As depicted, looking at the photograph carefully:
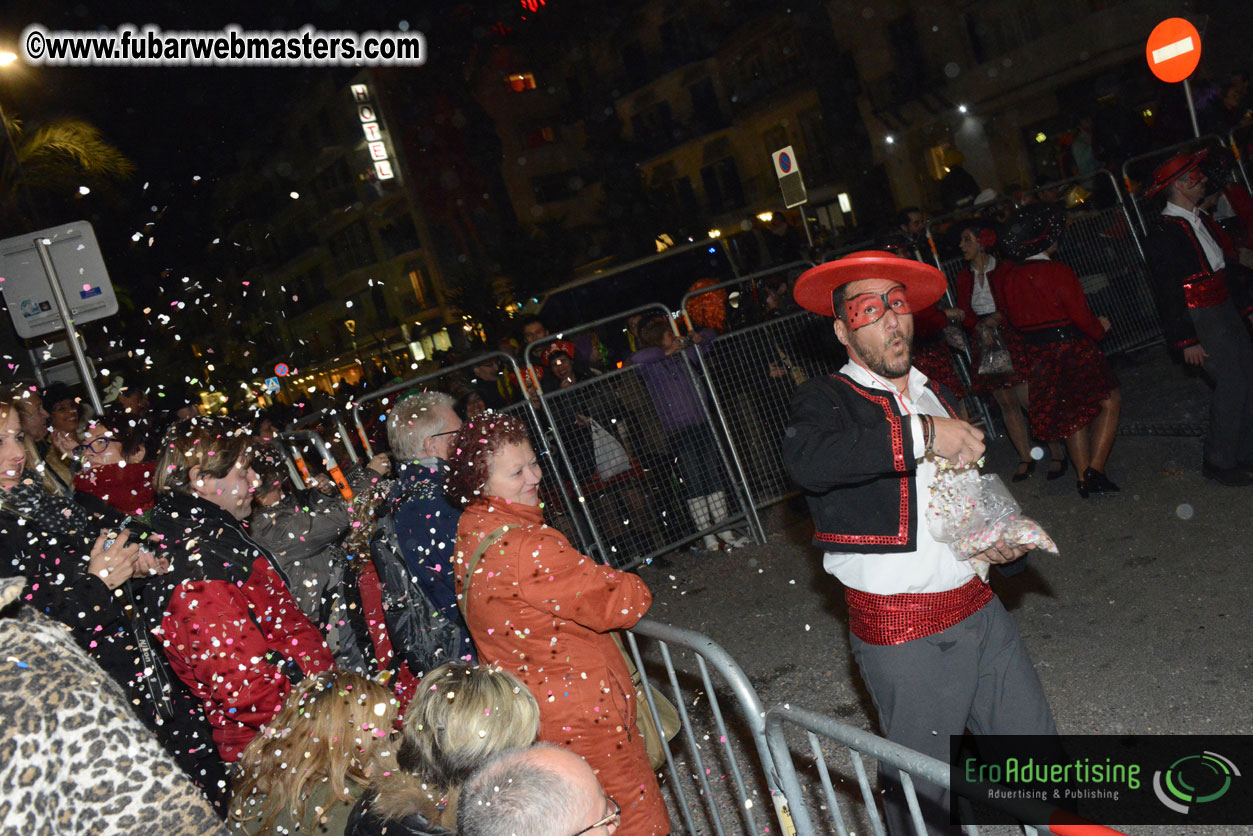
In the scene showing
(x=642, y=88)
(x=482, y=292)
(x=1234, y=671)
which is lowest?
(x=1234, y=671)

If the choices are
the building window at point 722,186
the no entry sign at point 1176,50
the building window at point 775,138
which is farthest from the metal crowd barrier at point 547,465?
the building window at point 722,186

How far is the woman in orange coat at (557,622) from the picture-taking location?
2969mm

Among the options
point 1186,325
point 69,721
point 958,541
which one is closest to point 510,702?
point 69,721

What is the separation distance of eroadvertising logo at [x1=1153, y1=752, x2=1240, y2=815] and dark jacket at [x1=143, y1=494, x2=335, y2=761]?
130 inches

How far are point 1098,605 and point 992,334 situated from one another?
2717mm

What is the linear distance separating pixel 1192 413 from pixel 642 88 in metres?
42.1

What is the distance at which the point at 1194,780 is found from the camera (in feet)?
11.8

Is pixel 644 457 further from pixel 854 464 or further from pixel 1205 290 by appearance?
pixel 854 464

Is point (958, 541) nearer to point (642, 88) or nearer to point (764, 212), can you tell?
point (764, 212)

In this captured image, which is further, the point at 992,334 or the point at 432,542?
→ the point at 992,334

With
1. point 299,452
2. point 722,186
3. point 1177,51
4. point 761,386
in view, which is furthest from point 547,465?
point 722,186

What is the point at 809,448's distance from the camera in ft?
9.60

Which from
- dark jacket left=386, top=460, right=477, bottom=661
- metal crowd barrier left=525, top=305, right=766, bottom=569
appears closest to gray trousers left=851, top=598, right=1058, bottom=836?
dark jacket left=386, top=460, right=477, bottom=661

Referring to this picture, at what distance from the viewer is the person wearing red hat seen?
2.86m
